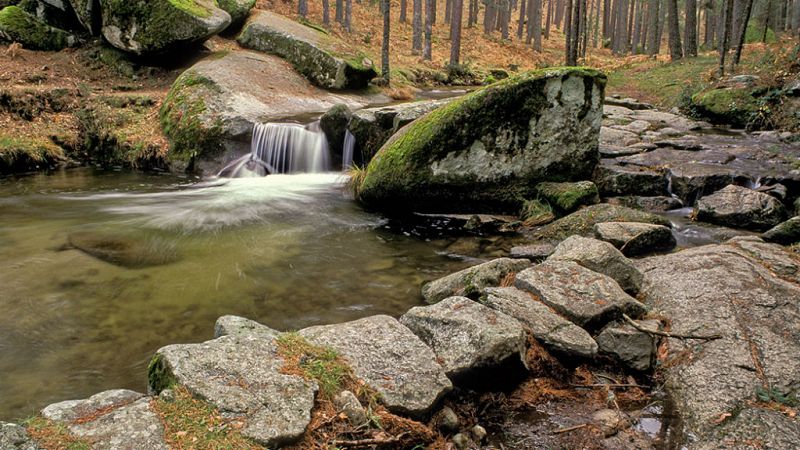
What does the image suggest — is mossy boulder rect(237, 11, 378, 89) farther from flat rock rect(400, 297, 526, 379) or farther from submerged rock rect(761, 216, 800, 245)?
flat rock rect(400, 297, 526, 379)

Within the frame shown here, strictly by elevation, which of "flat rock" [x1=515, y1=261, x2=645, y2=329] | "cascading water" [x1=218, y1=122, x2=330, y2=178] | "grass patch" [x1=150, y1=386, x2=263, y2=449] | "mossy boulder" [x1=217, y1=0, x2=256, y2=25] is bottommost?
"grass patch" [x1=150, y1=386, x2=263, y2=449]

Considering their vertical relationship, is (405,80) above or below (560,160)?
above

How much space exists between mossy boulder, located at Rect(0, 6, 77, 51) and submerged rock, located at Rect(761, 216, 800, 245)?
17816mm

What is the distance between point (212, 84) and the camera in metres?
13.1

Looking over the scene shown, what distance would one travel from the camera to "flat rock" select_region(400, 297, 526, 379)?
3.52 metres

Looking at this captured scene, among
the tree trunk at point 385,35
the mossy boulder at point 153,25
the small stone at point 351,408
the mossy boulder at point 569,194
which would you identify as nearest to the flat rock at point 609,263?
the mossy boulder at point 569,194

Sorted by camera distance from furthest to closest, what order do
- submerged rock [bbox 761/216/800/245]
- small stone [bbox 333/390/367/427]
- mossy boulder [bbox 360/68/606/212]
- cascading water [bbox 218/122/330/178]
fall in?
cascading water [bbox 218/122/330/178] → mossy boulder [bbox 360/68/606/212] → submerged rock [bbox 761/216/800/245] → small stone [bbox 333/390/367/427]

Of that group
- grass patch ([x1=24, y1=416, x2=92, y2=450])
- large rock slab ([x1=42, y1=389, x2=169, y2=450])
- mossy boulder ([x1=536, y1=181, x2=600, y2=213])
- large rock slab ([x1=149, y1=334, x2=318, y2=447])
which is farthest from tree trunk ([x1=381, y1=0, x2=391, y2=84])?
grass patch ([x1=24, y1=416, x2=92, y2=450])

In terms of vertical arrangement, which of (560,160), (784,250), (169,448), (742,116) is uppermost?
(742,116)

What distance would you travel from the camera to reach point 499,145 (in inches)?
318

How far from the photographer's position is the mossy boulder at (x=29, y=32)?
14.8 metres

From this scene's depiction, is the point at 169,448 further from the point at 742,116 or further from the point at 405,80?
the point at 405,80

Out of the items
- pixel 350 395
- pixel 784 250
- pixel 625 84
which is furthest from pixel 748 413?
pixel 625 84

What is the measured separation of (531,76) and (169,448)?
7.07 metres
